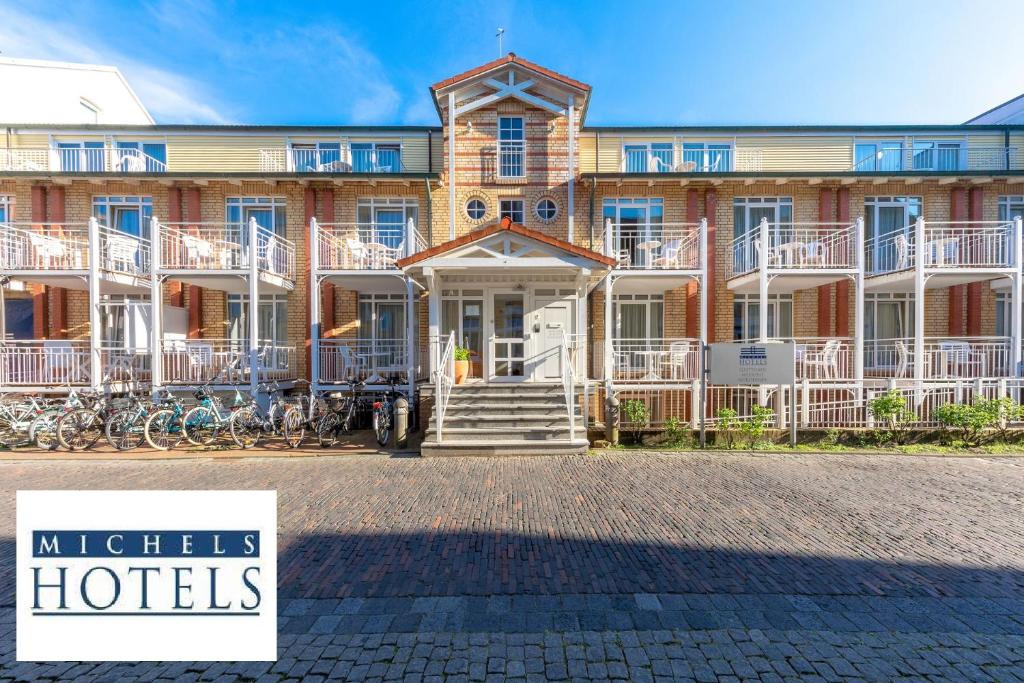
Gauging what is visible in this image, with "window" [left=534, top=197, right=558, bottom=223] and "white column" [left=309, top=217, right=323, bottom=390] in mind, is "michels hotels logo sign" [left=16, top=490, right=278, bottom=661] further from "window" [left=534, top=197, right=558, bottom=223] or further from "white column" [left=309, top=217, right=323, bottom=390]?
"window" [left=534, top=197, right=558, bottom=223]

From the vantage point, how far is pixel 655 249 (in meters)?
13.2

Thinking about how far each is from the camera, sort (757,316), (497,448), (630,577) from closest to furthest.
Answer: (630,577) → (497,448) → (757,316)

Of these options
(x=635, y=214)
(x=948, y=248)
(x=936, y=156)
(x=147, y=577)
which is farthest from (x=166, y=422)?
(x=936, y=156)

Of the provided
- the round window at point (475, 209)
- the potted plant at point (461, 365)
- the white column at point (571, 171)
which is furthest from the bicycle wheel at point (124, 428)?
the white column at point (571, 171)

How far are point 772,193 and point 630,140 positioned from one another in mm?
4683

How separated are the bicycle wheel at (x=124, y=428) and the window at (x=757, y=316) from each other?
50.7 feet

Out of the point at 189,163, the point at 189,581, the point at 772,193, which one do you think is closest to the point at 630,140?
the point at 772,193

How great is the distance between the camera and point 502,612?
3.64m

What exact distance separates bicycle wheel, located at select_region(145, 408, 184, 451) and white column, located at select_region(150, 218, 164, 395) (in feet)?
5.98

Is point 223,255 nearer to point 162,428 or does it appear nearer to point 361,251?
point 361,251

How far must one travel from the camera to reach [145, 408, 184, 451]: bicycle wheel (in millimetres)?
9391

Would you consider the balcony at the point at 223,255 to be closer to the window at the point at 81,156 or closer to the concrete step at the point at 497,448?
the window at the point at 81,156

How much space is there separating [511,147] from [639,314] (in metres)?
6.49

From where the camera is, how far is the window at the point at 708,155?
47.7 ft
